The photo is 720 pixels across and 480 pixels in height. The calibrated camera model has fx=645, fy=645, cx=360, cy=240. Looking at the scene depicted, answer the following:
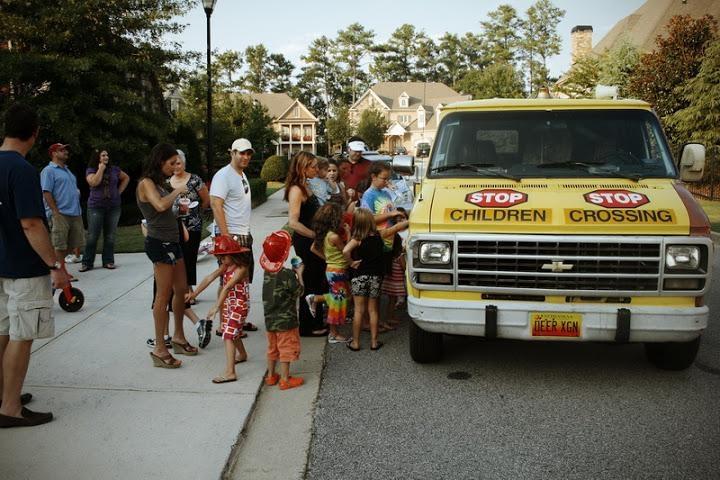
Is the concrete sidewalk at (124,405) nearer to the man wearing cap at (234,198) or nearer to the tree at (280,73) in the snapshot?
the man wearing cap at (234,198)

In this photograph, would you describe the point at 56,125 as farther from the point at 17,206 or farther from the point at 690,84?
the point at 690,84

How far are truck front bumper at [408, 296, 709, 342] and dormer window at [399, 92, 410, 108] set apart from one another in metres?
82.9

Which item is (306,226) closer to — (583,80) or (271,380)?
(271,380)

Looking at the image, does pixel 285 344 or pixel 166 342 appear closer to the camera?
pixel 285 344

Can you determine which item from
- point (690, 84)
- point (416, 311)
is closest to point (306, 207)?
point (416, 311)

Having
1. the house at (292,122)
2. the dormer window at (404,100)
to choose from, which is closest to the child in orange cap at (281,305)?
the house at (292,122)

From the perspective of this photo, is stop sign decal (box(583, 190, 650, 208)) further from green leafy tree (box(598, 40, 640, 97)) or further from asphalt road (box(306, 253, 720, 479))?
green leafy tree (box(598, 40, 640, 97))

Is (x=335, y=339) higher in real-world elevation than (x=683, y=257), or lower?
lower

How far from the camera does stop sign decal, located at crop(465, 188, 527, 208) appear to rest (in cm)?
490

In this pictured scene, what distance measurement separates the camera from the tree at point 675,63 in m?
24.3

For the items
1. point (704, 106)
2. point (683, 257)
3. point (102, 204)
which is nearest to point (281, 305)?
point (683, 257)

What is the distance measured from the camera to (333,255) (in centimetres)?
608

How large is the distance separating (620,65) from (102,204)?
27.5 m

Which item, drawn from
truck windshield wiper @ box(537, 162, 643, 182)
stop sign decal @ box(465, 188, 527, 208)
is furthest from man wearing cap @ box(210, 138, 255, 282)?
truck windshield wiper @ box(537, 162, 643, 182)
